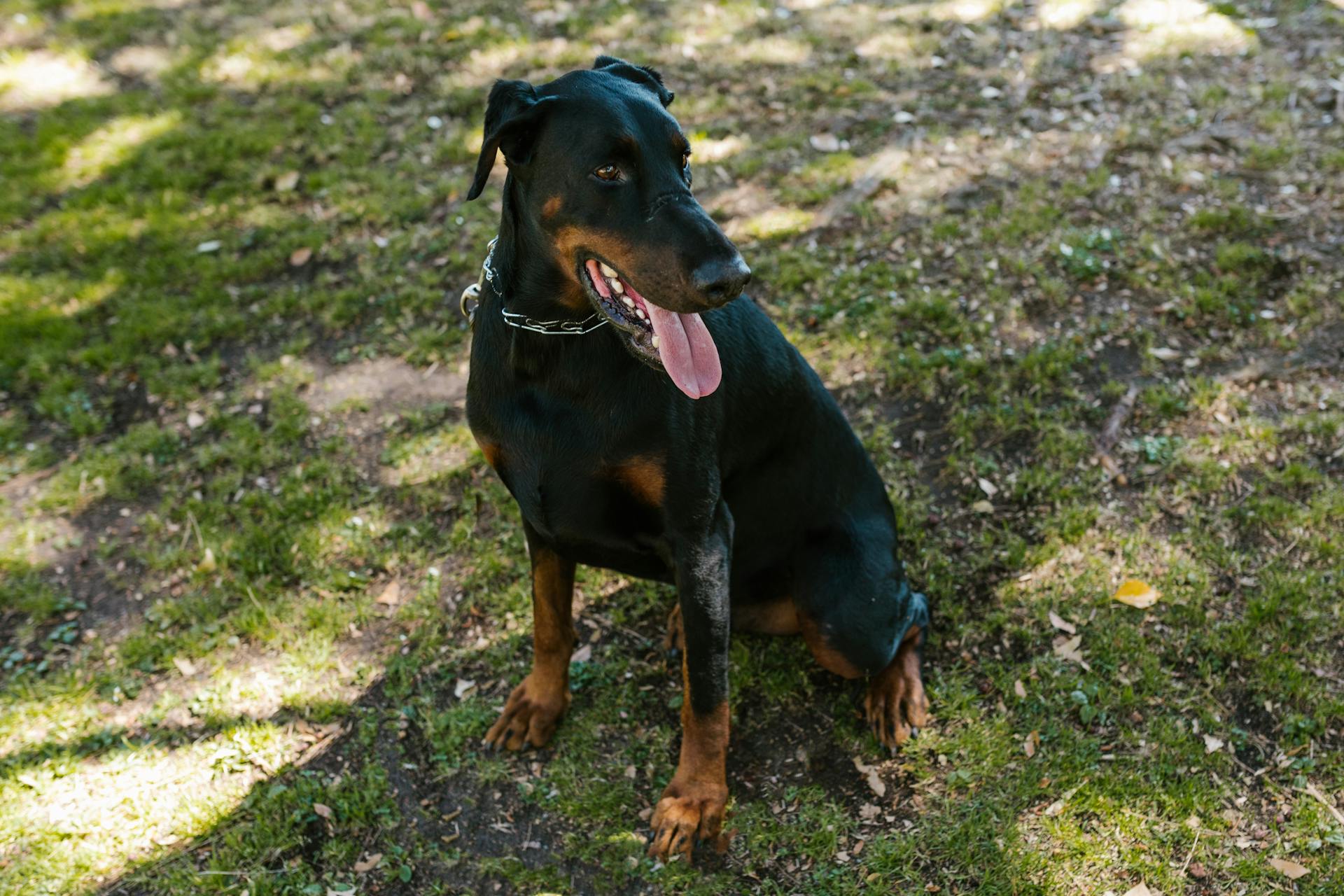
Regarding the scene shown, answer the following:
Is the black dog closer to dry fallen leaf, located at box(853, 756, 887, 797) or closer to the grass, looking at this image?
dry fallen leaf, located at box(853, 756, 887, 797)

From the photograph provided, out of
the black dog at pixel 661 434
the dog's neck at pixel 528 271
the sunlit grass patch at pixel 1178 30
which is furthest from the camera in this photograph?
the sunlit grass patch at pixel 1178 30

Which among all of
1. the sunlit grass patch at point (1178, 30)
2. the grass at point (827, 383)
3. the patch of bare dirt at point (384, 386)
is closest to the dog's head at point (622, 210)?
the grass at point (827, 383)

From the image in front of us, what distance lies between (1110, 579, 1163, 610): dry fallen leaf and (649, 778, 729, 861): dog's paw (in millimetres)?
1801

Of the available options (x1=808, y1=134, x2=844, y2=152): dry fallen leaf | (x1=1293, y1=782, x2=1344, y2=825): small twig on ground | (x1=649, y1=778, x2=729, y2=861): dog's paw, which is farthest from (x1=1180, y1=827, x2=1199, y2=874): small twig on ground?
(x1=808, y1=134, x2=844, y2=152): dry fallen leaf

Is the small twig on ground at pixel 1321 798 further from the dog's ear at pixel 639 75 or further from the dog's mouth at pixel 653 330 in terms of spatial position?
the dog's ear at pixel 639 75

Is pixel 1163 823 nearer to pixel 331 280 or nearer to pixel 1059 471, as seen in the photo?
pixel 1059 471

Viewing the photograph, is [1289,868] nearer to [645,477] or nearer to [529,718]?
[645,477]

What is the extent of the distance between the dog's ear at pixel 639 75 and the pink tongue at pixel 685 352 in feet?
2.29

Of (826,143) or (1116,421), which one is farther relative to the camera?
(826,143)

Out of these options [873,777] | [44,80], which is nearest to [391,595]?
[873,777]

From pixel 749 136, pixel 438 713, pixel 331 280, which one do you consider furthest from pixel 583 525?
pixel 749 136

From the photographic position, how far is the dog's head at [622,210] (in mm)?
2441

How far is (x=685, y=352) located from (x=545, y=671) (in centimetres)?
156

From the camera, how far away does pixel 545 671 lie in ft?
11.8
